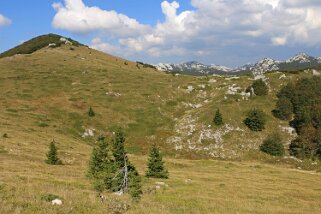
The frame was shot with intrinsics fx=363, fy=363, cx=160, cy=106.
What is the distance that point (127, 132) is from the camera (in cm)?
7875

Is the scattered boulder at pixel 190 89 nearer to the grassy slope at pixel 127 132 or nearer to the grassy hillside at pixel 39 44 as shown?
the grassy slope at pixel 127 132

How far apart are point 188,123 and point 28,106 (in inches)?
1449

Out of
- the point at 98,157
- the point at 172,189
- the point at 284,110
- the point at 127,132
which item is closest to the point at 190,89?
the point at 284,110

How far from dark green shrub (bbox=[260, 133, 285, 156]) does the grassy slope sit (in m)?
1.97

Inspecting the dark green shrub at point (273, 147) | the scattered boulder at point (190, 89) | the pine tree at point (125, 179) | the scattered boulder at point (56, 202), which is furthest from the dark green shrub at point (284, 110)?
the scattered boulder at point (56, 202)

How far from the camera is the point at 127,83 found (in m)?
107

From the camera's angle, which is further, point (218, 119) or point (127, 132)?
point (218, 119)

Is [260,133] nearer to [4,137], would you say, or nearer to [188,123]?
[188,123]

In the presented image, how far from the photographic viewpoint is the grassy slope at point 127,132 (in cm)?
2458

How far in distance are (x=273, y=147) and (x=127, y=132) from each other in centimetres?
3041

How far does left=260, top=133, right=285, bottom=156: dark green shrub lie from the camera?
2835 inches

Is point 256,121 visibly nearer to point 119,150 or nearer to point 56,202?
point 119,150

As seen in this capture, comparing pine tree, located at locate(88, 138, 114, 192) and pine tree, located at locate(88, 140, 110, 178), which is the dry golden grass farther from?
pine tree, located at locate(88, 140, 110, 178)

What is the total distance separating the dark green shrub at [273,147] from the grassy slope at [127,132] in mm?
1971
